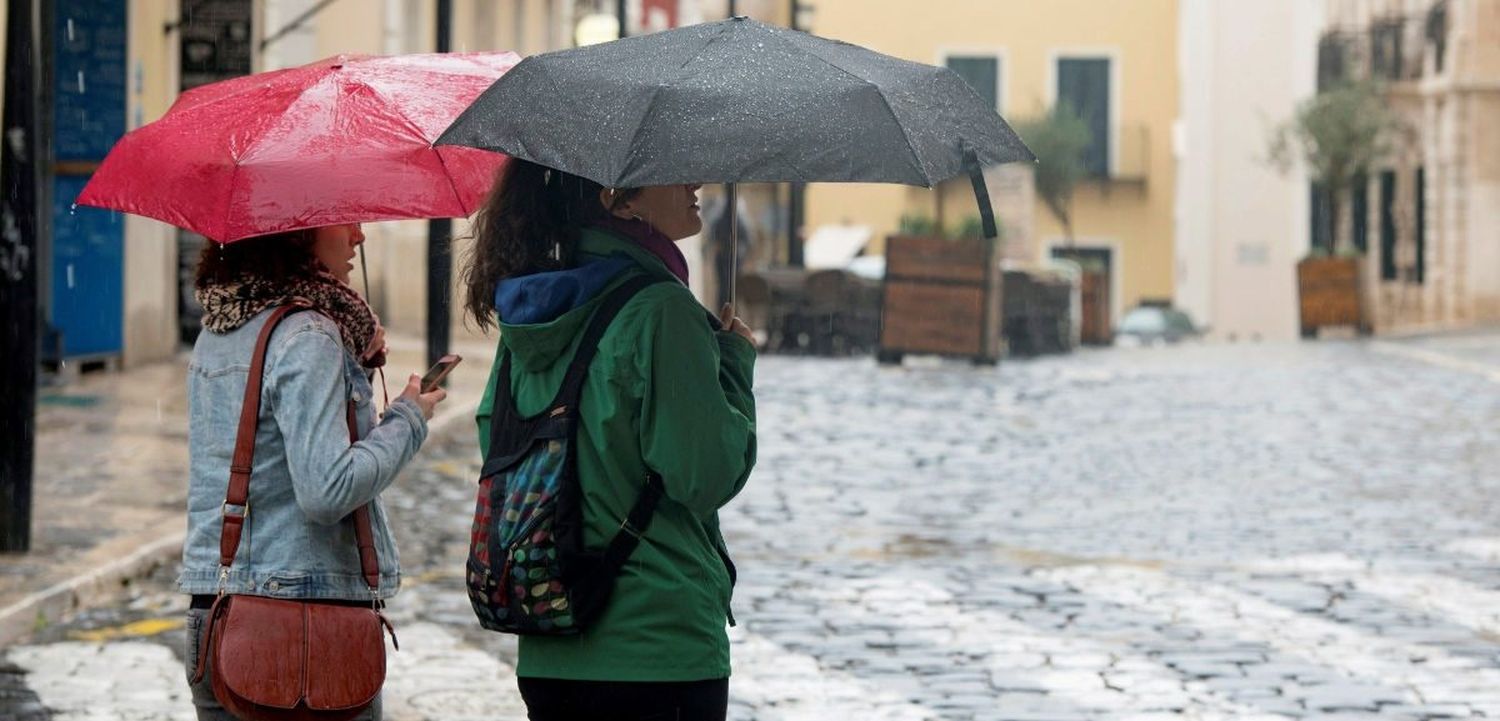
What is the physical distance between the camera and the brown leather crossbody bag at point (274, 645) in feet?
12.8

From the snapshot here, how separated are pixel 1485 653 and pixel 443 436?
8.26m

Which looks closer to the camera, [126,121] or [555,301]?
[555,301]

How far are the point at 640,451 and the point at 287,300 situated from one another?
0.75m

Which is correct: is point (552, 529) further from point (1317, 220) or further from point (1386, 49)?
point (1317, 220)

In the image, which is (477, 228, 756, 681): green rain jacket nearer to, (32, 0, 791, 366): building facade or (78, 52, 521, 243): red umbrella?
(78, 52, 521, 243): red umbrella

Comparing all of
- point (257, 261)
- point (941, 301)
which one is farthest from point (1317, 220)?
point (257, 261)

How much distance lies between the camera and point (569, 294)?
3.68 metres

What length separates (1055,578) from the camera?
9.58 meters

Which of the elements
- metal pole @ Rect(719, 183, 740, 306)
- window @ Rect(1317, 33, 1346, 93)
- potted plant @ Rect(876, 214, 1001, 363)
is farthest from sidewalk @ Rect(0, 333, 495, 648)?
window @ Rect(1317, 33, 1346, 93)

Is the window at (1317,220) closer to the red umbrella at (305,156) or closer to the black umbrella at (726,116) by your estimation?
the red umbrella at (305,156)

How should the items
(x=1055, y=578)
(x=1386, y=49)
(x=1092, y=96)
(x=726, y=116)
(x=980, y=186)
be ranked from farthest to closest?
(x=1092, y=96) → (x=1386, y=49) → (x=1055, y=578) → (x=980, y=186) → (x=726, y=116)

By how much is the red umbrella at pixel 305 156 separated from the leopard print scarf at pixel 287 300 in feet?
0.29

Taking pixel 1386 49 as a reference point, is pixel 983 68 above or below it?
above

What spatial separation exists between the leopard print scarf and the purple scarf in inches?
19.2
